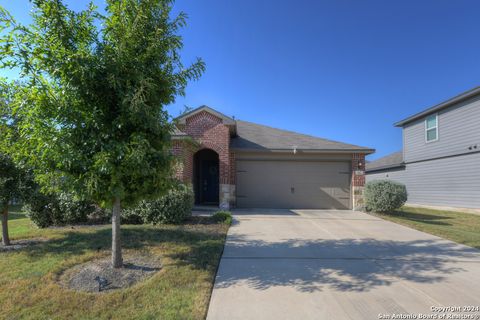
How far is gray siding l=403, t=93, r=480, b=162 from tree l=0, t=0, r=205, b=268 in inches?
583

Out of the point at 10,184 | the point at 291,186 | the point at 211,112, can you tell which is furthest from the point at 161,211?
the point at 291,186

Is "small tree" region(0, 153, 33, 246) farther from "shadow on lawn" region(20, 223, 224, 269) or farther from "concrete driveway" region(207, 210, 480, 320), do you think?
"concrete driveway" region(207, 210, 480, 320)

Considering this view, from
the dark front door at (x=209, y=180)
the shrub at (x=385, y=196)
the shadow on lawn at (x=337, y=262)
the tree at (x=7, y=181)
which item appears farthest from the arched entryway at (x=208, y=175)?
the tree at (x=7, y=181)

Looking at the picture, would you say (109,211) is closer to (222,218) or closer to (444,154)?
(222,218)

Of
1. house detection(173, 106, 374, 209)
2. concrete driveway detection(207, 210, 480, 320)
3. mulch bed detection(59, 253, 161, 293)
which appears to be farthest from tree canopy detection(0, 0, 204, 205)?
house detection(173, 106, 374, 209)

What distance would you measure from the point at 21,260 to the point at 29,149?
245 cm

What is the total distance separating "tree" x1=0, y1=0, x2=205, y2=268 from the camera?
13.2 feet

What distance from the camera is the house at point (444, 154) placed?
44.2ft

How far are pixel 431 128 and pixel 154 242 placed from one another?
54.3 feet

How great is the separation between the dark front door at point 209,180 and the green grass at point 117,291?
6.73 meters

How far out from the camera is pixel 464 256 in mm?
5898

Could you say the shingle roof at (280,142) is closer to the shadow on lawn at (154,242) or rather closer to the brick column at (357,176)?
the brick column at (357,176)

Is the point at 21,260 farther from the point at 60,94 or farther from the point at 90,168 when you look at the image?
the point at 60,94

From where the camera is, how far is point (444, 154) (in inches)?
601
